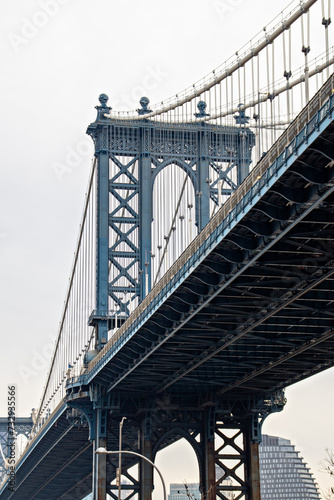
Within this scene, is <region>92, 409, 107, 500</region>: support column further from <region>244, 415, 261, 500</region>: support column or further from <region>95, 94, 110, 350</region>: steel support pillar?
<region>244, 415, 261, 500</region>: support column

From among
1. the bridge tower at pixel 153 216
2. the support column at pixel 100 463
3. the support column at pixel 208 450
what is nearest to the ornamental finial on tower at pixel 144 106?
the bridge tower at pixel 153 216

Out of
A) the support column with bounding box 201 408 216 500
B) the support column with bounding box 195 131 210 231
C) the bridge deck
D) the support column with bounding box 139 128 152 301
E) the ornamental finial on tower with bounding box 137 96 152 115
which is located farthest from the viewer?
the ornamental finial on tower with bounding box 137 96 152 115

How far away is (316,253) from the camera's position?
147 ft

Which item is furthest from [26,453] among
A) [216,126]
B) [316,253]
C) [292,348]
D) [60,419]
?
[316,253]

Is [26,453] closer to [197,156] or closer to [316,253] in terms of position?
[197,156]

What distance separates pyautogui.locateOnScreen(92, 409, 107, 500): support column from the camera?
3059 inches

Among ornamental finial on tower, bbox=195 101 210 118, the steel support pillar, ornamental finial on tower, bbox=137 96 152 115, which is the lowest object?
the steel support pillar

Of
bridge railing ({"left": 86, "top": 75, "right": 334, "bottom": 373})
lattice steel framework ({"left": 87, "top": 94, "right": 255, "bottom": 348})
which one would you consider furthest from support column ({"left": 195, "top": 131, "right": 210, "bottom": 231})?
bridge railing ({"left": 86, "top": 75, "right": 334, "bottom": 373})

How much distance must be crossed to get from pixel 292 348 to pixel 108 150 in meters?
34.0

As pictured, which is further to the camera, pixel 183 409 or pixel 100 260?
pixel 100 260

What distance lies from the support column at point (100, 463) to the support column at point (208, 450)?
285 inches

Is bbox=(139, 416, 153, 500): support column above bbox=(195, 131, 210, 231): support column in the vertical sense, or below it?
below

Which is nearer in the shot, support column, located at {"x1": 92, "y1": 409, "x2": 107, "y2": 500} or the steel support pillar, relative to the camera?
support column, located at {"x1": 92, "y1": 409, "x2": 107, "y2": 500}

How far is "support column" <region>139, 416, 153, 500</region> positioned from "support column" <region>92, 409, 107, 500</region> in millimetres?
2575
